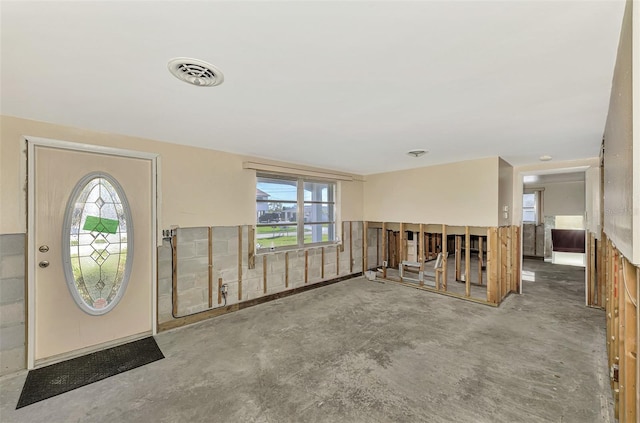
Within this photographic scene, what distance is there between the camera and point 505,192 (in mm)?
4477

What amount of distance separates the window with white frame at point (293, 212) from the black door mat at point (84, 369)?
200 cm

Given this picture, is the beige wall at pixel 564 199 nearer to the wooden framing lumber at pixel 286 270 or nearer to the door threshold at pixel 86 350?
the wooden framing lumber at pixel 286 270

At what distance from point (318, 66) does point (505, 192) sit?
4.39 metres

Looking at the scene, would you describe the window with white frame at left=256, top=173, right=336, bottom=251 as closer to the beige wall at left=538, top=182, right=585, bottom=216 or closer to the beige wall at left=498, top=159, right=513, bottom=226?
the beige wall at left=498, top=159, right=513, bottom=226

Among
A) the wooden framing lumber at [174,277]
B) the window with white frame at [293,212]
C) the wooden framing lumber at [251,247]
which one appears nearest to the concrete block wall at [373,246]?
the window with white frame at [293,212]

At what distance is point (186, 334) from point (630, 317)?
12.8ft

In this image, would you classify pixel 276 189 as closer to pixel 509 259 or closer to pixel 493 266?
Result: pixel 493 266

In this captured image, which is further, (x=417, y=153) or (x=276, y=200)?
(x=276, y=200)

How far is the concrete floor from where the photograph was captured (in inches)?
75.7

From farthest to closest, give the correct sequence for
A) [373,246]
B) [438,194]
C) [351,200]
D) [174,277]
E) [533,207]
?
1. [533,207]
2. [373,246]
3. [351,200]
4. [438,194]
5. [174,277]

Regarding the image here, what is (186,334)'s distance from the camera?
3.17 m

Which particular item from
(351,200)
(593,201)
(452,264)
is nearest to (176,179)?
(351,200)

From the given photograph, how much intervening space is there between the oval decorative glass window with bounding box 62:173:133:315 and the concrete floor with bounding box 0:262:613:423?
2.63 feet

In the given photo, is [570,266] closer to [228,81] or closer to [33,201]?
[228,81]
